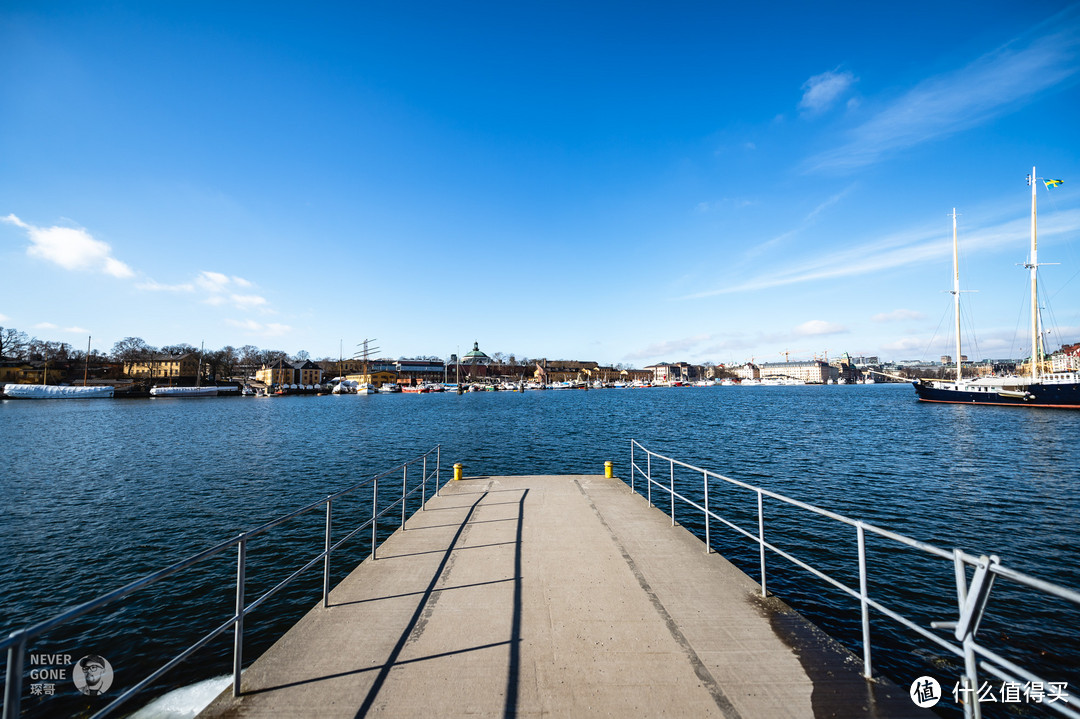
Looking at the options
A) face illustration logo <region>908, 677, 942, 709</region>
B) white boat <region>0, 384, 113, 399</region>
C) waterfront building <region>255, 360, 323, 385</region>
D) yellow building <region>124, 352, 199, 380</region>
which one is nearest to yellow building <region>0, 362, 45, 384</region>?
white boat <region>0, 384, 113, 399</region>

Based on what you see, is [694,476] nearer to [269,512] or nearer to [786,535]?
[786,535]

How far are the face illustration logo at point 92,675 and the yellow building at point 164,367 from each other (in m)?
155

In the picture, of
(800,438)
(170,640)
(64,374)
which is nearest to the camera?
(170,640)

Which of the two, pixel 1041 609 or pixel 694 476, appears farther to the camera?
pixel 694 476

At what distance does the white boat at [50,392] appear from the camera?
A: 94.7 meters

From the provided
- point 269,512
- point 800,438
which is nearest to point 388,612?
point 269,512

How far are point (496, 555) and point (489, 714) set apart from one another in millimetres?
3706

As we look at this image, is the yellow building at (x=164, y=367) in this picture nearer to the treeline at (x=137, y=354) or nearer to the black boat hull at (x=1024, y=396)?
the treeline at (x=137, y=354)

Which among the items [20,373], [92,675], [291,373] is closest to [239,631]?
[92,675]

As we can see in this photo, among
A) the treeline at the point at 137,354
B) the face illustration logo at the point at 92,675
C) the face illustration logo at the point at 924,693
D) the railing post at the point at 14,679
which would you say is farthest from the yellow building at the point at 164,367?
the face illustration logo at the point at 924,693

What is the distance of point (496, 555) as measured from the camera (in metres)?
7.41

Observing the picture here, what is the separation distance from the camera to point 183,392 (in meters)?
112

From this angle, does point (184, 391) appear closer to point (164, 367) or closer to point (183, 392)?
point (183, 392)

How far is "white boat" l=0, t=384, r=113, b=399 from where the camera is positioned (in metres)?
94.7
